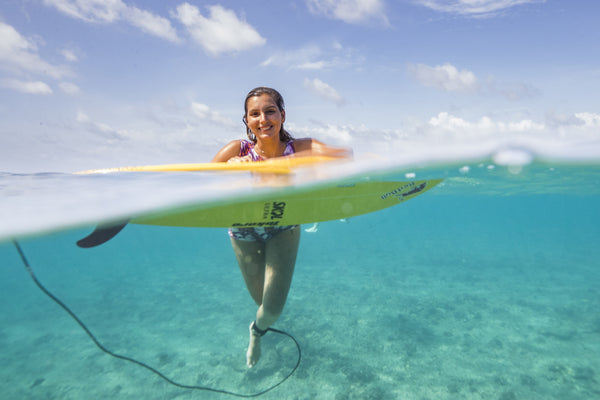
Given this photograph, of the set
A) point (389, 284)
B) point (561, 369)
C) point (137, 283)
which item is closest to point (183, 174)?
point (561, 369)

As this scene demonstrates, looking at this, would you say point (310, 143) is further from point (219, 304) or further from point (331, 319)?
point (219, 304)

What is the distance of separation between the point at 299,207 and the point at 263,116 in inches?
53.3

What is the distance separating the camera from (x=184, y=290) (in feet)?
42.8

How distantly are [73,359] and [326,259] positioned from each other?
12.6 metres

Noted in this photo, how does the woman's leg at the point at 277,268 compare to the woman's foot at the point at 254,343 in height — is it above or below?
above

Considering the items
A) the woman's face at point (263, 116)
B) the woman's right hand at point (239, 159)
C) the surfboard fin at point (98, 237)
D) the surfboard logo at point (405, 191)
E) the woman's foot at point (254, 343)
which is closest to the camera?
the surfboard fin at point (98, 237)

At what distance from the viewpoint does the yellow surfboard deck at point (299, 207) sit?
13.1 ft

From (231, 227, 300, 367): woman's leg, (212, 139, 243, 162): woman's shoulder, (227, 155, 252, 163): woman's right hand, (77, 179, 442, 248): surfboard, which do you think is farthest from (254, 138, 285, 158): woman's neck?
(231, 227, 300, 367): woman's leg

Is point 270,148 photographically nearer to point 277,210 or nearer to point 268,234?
point 277,210

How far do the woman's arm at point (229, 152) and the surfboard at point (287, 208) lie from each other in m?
0.67

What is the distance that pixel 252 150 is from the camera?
13.7 feet

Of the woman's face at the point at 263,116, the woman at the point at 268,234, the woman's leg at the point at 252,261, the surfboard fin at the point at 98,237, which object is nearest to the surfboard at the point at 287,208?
the surfboard fin at the point at 98,237

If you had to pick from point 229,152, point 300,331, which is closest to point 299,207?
point 229,152

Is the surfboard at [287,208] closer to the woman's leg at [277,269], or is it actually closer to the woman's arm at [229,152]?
the woman's leg at [277,269]
